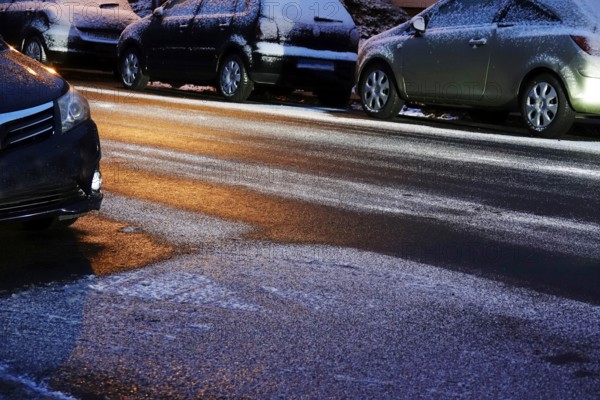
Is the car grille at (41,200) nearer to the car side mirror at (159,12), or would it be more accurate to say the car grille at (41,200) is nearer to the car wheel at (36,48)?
the car side mirror at (159,12)

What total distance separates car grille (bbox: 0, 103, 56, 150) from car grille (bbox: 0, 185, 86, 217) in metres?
0.28

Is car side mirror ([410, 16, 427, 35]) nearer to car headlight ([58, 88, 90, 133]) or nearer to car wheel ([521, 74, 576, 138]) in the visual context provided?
car wheel ([521, 74, 576, 138])

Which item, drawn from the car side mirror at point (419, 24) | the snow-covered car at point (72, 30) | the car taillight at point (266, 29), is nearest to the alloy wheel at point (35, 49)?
the snow-covered car at point (72, 30)

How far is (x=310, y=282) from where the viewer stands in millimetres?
5371

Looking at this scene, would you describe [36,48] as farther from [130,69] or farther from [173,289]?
[173,289]

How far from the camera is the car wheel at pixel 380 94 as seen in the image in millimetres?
14336

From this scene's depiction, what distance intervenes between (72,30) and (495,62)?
9244mm

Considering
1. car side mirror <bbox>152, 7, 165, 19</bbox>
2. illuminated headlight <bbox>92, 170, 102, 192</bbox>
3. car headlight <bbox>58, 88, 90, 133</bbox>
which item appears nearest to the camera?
car headlight <bbox>58, 88, 90, 133</bbox>

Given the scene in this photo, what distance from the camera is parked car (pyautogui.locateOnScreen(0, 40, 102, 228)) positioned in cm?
562

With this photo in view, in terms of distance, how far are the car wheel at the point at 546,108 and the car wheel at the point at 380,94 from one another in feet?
7.26

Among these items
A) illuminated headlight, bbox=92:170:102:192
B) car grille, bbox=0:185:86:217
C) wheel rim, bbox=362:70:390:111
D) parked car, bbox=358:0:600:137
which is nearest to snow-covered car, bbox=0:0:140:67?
parked car, bbox=358:0:600:137

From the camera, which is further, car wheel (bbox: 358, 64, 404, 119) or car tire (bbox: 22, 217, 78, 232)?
car wheel (bbox: 358, 64, 404, 119)

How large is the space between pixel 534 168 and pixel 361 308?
17.2 ft

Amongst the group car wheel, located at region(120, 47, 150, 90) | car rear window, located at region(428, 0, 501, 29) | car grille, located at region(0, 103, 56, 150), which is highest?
car rear window, located at region(428, 0, 501, 29)
